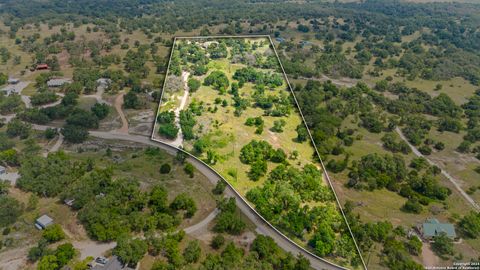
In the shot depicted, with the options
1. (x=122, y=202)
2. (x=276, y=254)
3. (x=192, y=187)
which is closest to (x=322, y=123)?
(x=192, y=187)

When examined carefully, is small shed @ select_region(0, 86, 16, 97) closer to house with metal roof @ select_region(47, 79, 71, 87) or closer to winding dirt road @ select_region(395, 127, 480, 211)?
house with metal roof @ select_region(47, 79, 71, 87)

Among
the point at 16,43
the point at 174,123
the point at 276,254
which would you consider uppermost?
the point at 174,123

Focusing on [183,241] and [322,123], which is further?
[322,123]

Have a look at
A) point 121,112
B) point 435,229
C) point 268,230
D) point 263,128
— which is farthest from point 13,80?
point 435,229

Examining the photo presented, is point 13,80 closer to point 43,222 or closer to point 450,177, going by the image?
point 43,222

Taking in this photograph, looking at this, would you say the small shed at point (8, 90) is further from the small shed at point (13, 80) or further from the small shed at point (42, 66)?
the small shed at point (42, 66)

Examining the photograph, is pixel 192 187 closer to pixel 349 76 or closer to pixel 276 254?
pixel 276 254

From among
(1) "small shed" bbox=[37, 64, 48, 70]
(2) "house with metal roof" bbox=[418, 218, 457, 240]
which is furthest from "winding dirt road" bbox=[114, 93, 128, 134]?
(2) "house with metal roof" bbox=[418, 218, 457, 240]
